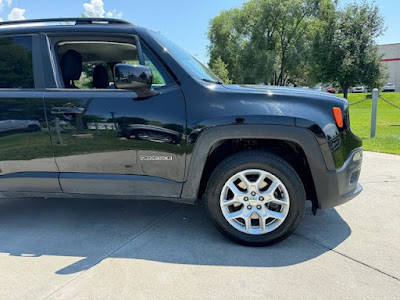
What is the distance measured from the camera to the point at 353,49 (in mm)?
27109

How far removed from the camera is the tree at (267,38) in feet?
106

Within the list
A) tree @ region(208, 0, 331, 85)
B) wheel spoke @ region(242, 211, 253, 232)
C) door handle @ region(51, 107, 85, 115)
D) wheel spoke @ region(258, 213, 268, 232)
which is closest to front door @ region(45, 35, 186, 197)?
door handle @ region(51, 107, 85, 115)

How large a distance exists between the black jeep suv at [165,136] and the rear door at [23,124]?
0.03 ft

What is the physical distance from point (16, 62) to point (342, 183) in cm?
318

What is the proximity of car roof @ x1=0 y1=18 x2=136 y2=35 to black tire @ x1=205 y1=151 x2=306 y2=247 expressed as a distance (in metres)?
1.56

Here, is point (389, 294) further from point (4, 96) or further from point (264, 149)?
point (4, 96)

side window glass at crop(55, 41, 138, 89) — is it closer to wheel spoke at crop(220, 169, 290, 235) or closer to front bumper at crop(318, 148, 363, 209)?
wheel spoke at crop(220, 169, 290, 235)

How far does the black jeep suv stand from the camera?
261 cm

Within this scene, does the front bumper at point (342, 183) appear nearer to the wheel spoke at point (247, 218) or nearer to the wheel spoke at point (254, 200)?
the wheel spoke at point (254, 200)

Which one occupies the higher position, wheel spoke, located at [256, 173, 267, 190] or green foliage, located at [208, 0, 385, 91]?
green foliage, located at [208, 0, 385, 91]

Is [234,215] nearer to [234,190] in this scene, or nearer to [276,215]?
[234,190]

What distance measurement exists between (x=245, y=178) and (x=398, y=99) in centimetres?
3021

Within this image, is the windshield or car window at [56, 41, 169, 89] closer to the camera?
the windshield

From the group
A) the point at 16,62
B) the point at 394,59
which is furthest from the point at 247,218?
the point at 394,59
